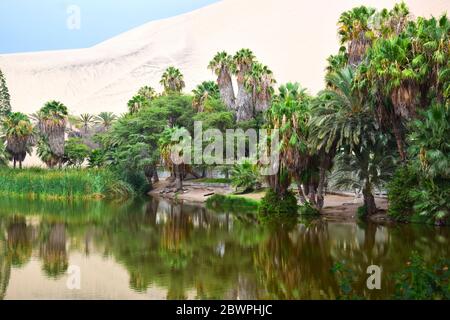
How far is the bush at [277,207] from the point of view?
30.1 metres

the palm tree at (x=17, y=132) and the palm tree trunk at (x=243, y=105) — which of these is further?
the palm tree at (x=17, y=132)

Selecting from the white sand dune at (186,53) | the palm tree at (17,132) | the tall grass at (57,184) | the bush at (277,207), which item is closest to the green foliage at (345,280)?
the bush at (277,207)

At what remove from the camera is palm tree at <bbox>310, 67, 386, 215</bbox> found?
1080 inches

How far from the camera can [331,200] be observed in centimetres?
3672

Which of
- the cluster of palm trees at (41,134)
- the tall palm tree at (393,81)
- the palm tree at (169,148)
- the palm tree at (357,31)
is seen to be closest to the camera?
the tall palm tree at (393,81)

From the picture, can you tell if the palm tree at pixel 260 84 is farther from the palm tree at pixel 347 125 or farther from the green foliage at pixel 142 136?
the palm tree at pixel 347 125

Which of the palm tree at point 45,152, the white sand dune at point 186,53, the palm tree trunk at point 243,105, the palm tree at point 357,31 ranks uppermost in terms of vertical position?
the white sand dune at point 186,53

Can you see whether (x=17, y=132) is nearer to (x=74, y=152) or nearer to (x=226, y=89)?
(x=74, y=152)

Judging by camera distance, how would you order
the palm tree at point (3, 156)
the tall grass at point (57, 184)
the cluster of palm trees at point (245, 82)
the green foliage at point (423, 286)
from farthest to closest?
the palm tree at point (3, 156), the cluster of palm trees at point (245, 82), the tall grass at point (57, 184), the green foliage at point (423, 286)

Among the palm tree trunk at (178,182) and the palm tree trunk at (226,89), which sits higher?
the palm tree trunk at (226,89)

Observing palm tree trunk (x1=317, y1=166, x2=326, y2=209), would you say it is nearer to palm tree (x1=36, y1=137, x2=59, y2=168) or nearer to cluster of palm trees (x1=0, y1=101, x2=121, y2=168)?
cluster of palm trees (x1=0, y1=101, x2=121, y2=168)

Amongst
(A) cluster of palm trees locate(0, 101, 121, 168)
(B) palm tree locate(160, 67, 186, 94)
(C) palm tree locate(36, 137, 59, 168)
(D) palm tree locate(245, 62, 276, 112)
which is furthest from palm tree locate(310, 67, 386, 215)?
(C) palm tree locate(36, 137, 59, 168)

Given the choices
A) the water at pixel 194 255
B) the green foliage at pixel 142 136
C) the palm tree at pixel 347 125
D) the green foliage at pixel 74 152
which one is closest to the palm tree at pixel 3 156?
the green foliage at pixel 74 152

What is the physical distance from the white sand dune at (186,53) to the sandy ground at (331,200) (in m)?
74.9
